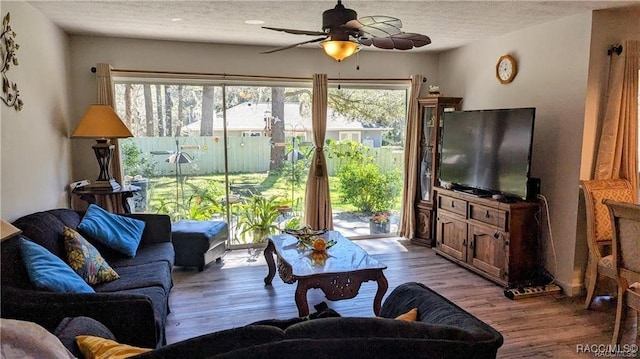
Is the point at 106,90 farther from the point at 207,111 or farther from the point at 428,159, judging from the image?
the point at 428,159

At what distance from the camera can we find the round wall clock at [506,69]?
14.0 ft

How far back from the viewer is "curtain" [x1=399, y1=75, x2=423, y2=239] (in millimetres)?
5344

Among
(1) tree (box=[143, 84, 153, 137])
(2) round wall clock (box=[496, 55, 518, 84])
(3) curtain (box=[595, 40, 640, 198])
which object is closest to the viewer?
(3) curtain (box=[595, 40, 640, 198])

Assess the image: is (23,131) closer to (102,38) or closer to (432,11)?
(102,38)

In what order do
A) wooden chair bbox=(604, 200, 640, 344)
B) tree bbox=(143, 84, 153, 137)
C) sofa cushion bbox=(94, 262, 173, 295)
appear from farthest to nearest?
tree bbox=(143, 84, 153, 137), sofa cushion bbox=(94, 262, 173, 295), wooden chair bbox=(604, 200, 640, 344)

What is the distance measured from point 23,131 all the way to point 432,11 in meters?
3.35

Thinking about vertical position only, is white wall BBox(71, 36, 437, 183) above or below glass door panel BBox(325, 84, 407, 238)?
above

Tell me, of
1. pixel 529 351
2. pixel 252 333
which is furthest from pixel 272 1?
pixel 529 351

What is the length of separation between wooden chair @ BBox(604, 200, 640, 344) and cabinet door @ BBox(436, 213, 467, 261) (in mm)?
1646

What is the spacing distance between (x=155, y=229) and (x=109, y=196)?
3.16ft

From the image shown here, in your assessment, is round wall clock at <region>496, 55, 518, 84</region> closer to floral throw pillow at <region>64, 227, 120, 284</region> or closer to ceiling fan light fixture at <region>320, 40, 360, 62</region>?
ceiling fan light fixture at <region>320, 40, 360, 62</region>

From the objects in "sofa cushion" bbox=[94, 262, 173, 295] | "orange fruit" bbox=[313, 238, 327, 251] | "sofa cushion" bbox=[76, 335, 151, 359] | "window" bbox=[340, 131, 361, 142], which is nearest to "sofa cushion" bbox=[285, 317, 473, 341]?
"sofa cushion" bbox=[76, 335, 151, 359]

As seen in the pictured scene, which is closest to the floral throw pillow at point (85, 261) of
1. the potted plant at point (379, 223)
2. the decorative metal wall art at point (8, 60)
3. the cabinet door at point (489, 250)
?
the decorative metal wall art at point (8, 60)

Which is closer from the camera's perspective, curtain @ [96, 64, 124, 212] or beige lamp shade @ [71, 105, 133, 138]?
beige lamp shade @ [71, 105, 133, 138]
